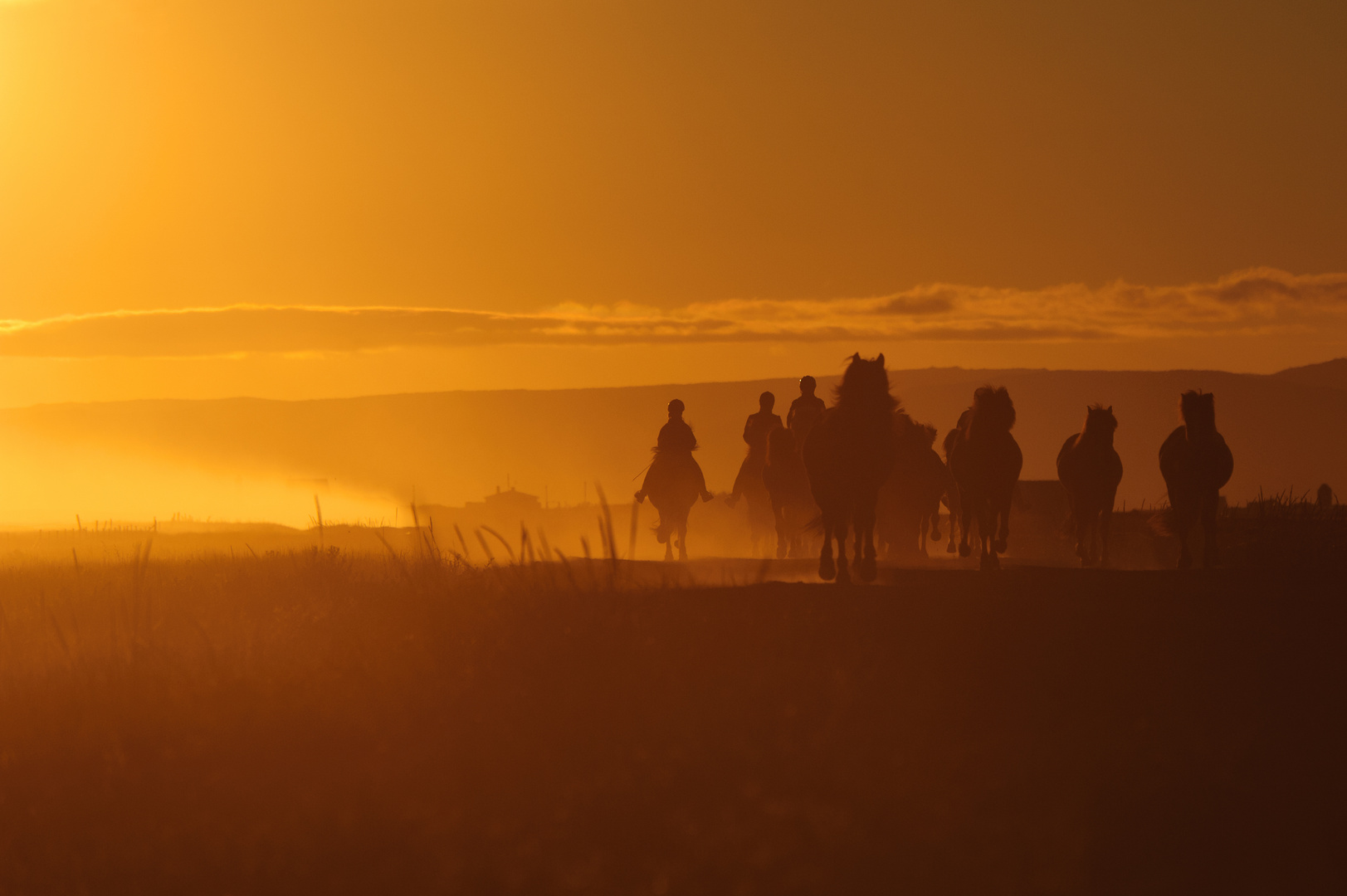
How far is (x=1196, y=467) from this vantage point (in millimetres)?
16875

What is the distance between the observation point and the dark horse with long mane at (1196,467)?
55.3ft

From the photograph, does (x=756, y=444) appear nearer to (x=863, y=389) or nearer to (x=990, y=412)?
(x=990, y=412)

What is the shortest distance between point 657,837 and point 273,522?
3513cm

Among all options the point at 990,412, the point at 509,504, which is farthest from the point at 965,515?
the point at 509,504

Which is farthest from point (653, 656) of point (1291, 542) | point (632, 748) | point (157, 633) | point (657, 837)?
point (1291, 542)

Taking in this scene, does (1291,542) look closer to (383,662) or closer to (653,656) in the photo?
(653,656)

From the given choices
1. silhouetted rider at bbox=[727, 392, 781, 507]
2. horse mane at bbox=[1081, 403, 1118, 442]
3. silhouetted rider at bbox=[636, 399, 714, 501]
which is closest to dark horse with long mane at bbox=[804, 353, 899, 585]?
horse mane at bbox=[1081, 403, 1118, 442]

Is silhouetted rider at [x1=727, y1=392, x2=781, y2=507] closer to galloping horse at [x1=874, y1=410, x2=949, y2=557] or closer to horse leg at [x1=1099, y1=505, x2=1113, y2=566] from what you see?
galloping horse at [x1=874, y1=410, x2=949, y2=557]

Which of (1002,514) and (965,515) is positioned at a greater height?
(1002,514)

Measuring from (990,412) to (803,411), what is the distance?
5500 mm

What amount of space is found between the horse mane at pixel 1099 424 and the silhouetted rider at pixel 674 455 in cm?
580

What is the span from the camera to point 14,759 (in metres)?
10.2

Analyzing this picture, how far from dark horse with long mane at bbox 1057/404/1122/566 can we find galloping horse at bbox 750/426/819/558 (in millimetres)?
3684

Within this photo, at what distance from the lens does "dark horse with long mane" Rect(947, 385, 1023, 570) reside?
16625 mm
